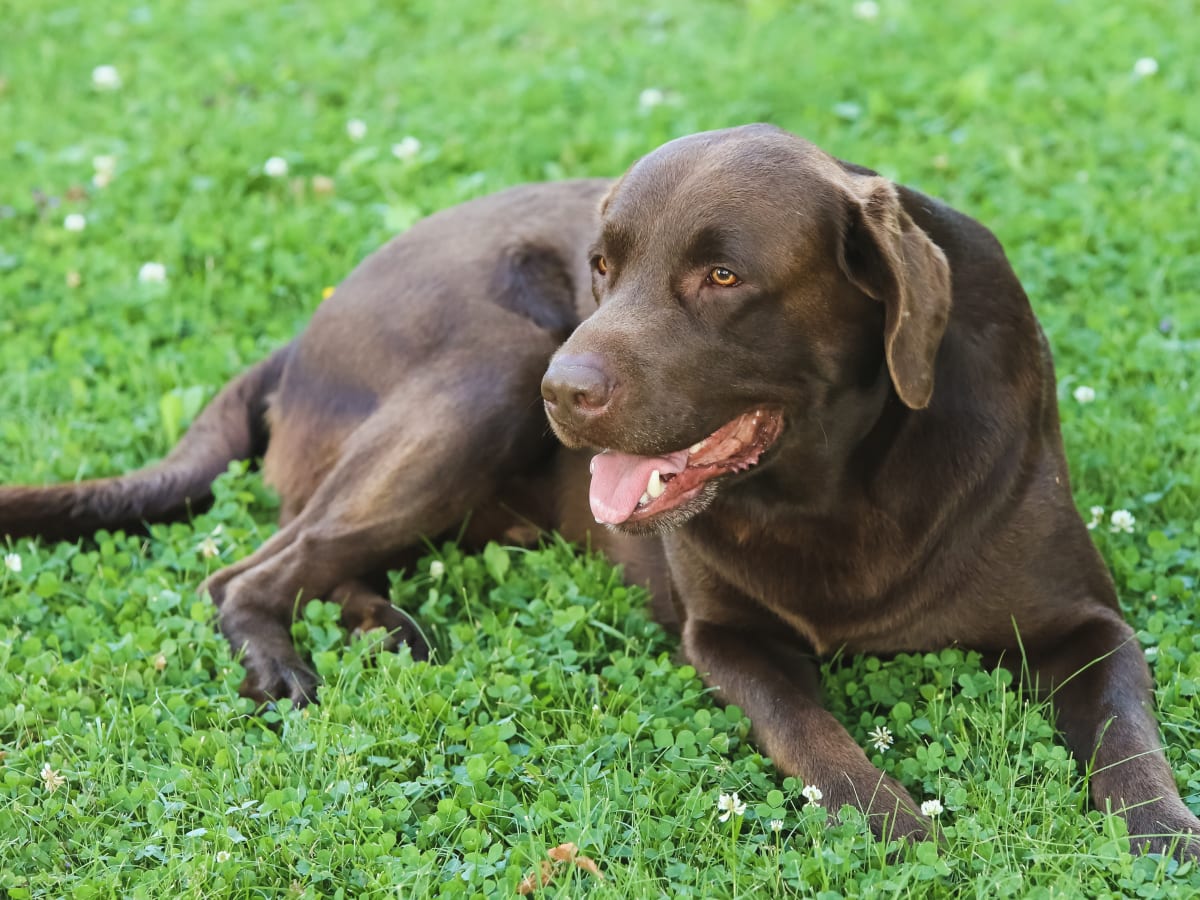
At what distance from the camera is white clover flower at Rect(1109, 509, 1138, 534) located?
3.91m

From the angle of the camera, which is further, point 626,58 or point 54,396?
point 626,58

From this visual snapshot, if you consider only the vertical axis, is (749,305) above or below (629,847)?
above

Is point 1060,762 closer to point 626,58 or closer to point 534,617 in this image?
point 534,617

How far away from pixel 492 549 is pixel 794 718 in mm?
1168

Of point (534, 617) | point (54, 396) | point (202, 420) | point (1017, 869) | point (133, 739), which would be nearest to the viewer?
point (1017, 869)

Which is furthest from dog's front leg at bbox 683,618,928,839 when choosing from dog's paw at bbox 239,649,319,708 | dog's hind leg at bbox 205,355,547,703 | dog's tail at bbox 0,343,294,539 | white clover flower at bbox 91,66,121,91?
white clover flower at bbox 91,66,121,91

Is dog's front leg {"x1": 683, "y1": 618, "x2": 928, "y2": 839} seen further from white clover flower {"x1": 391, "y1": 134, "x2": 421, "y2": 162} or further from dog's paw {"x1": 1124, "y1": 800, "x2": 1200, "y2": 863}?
white clover flower {"x1": 391, "y1": 134, "x2": 421, "y2": 162}

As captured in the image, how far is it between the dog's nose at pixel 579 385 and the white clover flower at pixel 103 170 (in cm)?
394

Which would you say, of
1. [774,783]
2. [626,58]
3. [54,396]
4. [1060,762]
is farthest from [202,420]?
[626,58]

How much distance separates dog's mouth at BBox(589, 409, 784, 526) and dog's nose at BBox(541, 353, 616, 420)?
0.63 feet

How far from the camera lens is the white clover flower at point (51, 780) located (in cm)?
313

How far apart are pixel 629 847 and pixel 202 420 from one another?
2.30m

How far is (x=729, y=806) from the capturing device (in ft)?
9.79

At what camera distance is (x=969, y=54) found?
688cm
